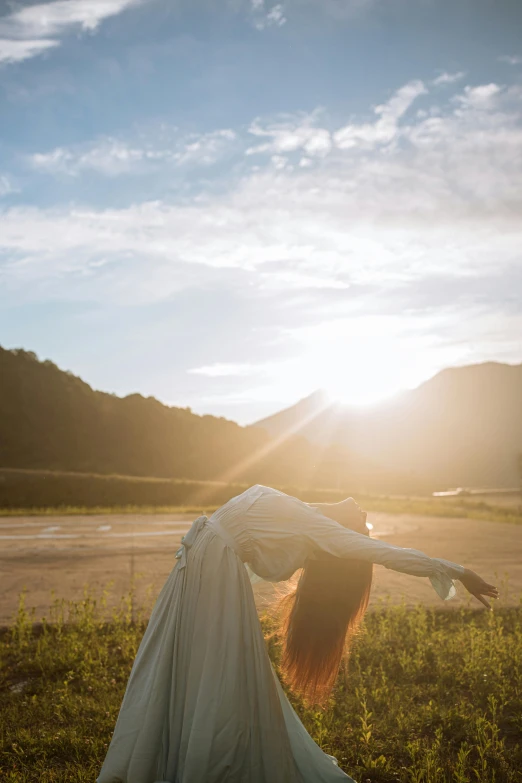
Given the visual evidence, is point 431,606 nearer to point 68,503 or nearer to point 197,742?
point 197,742

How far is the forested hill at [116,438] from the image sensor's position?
4153 centimetres

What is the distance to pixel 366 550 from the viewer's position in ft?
9.73

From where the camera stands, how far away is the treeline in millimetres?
23000

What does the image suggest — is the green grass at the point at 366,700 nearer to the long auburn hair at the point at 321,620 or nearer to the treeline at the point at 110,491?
the long auburn hair at the point at 321,620

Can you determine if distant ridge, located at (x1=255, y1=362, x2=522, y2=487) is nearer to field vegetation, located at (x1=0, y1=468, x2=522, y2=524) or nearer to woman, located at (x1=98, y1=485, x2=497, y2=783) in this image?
field vegetation, located at (x1=0, y1=468, x2=522, y2=524)

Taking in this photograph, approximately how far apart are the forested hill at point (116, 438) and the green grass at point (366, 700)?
1292 inches

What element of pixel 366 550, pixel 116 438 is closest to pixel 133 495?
pixel 116 438

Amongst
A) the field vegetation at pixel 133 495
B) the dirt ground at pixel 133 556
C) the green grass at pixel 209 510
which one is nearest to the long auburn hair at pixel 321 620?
the dirt ground at pixel 133 556

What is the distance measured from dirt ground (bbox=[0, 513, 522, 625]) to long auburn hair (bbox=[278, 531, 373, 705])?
0.44m

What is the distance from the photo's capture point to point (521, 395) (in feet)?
614

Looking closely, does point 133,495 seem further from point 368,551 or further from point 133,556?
→ point 368,551

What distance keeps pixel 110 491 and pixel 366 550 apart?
76.9 ft

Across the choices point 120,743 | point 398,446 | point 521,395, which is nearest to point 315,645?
point 120,743

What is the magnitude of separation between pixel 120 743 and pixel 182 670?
0.48 m
